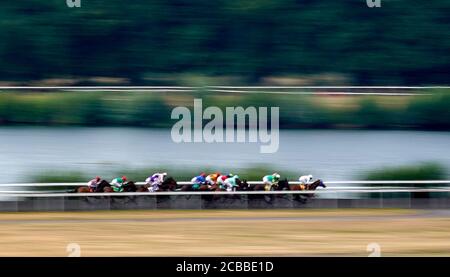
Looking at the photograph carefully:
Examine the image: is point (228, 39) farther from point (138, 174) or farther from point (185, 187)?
point (185, 187)

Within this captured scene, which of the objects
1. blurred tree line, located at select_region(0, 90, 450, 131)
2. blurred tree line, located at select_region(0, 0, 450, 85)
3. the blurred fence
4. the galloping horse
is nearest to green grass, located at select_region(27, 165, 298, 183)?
the blurred fence

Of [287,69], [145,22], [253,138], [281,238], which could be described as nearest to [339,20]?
[287,69]

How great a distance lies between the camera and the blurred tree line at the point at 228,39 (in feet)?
127

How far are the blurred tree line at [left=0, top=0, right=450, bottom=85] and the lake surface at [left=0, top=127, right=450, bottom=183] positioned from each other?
614 cm

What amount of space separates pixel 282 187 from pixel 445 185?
16.6 ft

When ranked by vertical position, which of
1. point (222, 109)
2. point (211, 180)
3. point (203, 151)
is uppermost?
point (222, 109)

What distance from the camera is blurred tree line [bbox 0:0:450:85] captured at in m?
38.7

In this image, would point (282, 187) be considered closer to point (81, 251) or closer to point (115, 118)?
point (81, 251)

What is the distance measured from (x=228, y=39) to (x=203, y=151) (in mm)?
12852

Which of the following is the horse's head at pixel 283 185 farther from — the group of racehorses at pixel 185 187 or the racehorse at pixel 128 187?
the racehorse at pixel 128 187

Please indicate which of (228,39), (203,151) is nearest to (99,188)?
(203,151)

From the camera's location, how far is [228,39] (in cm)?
3984

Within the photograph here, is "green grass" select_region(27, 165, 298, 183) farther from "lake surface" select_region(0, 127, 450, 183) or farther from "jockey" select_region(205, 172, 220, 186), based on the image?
"jockey" select_region(205, 172, 220, 186)

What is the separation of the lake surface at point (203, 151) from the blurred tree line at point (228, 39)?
242 inches
